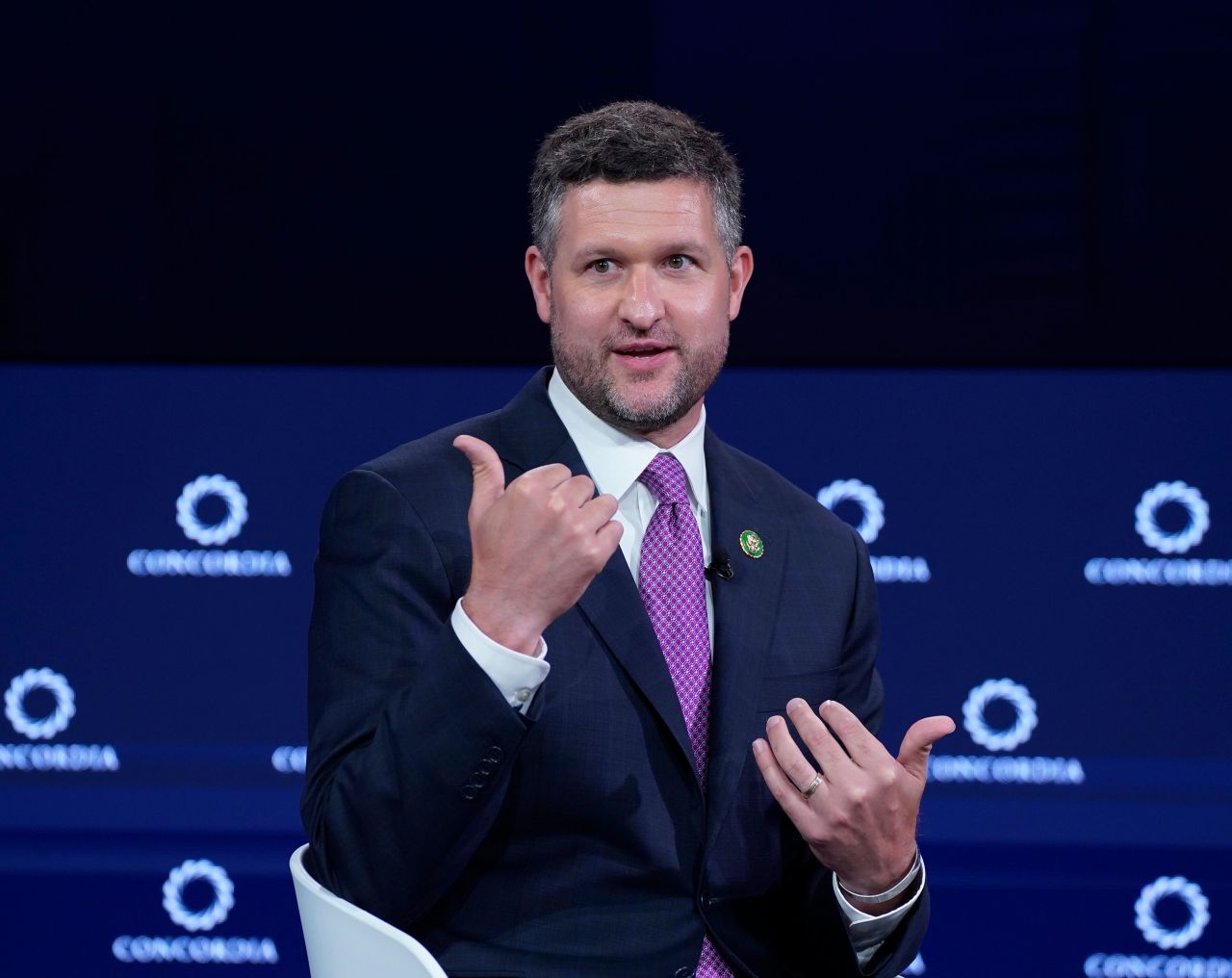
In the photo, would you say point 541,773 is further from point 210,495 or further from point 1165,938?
point 1165,938

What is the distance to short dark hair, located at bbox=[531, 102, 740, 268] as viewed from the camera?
5.90 feet

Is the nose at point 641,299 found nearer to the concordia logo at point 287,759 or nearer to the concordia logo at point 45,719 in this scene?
the concordia logo at point 287,759

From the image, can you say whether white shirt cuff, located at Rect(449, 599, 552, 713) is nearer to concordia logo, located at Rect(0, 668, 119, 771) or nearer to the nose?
the nose

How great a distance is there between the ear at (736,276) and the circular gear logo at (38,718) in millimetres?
1948

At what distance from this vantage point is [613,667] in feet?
5.49

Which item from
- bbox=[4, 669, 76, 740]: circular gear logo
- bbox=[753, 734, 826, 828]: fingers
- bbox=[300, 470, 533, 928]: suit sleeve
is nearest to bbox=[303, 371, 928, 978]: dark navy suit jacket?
bbox=[300, 470, 533, 928]: suit sleeve

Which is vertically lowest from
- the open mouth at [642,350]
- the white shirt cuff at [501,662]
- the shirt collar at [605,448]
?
the white shirt cuff at [501,662]

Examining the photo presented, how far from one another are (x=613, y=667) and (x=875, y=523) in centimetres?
163

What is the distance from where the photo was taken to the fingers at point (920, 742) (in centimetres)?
158

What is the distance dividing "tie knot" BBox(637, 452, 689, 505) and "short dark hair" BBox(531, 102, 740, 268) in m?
0.30

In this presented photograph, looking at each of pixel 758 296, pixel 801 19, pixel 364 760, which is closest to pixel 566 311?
pixel 364 760

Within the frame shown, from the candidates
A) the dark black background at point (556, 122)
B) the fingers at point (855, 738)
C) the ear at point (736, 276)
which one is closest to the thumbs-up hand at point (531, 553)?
the fingers at point (855, 738)

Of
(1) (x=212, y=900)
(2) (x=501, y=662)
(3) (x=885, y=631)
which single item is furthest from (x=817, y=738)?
(1) (x=212, y=900)

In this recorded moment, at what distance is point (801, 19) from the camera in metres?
3.28
